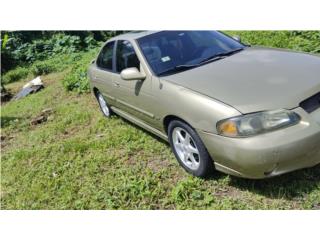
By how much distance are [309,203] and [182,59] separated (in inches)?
84.7

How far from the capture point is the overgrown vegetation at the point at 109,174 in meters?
3.86

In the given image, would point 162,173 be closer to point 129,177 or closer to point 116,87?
point 129,177

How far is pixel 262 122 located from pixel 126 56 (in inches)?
96.2

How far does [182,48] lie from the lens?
15.8 feet

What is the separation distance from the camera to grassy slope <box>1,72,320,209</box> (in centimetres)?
384

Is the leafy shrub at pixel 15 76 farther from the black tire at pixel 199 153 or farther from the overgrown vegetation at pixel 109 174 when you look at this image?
the black tire at pixel 199 153

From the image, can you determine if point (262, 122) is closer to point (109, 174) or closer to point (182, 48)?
point (182, 48)

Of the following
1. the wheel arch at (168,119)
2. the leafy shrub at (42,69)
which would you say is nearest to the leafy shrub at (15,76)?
the leafy shrub at (42,69)

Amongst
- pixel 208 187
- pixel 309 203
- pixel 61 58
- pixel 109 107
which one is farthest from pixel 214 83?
pixel 61 58

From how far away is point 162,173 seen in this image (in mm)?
4531

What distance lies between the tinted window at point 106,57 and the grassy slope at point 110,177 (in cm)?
97

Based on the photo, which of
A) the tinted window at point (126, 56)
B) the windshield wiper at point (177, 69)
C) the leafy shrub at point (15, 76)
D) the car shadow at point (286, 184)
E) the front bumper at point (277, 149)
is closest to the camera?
the front bumper at point (277, 149)

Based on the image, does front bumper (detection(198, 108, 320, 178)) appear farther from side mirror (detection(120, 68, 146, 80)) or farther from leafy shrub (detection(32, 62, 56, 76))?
leafy shrub (detection(32, 62, 56, 76))

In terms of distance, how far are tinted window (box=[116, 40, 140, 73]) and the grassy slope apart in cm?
105
